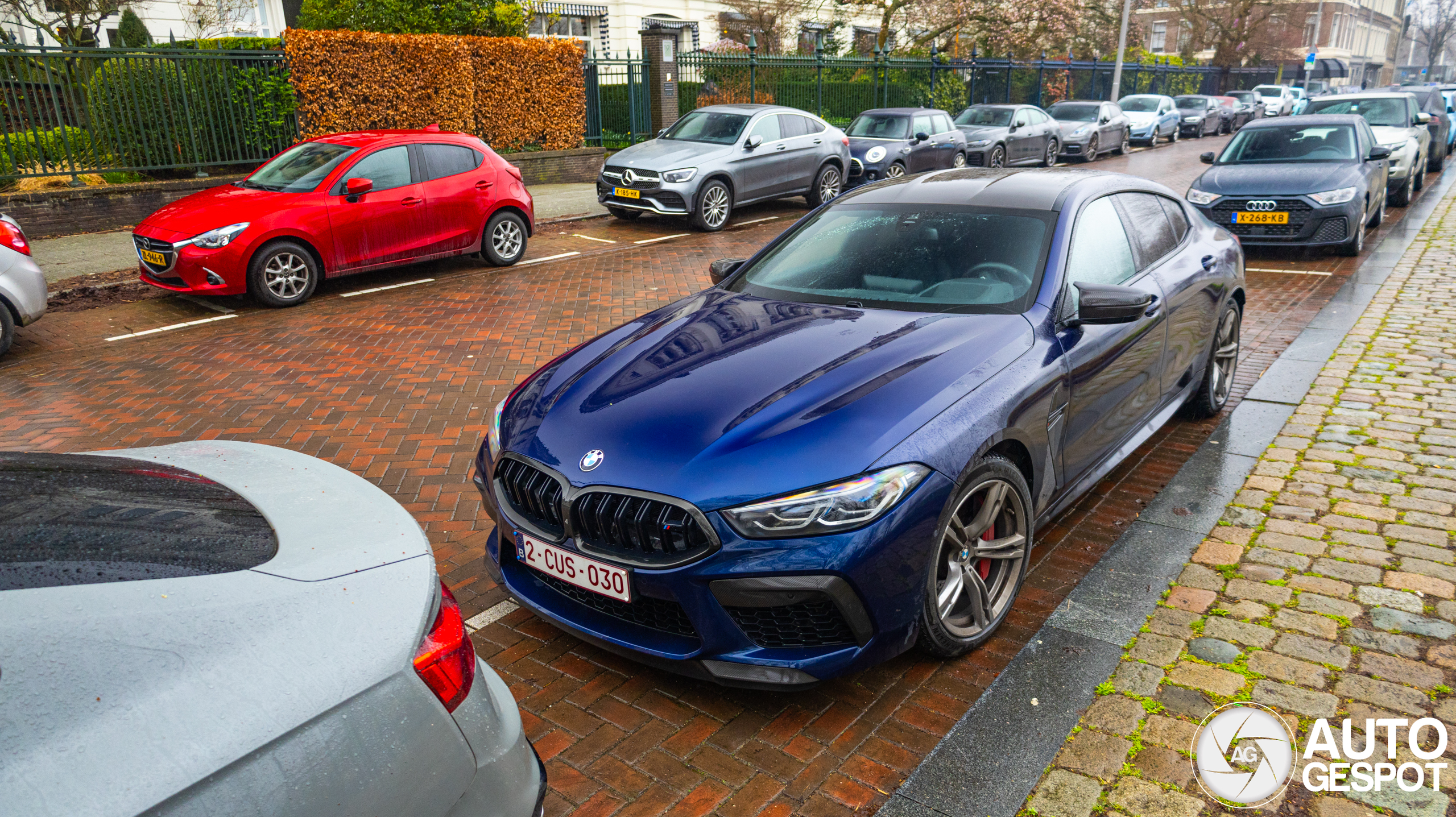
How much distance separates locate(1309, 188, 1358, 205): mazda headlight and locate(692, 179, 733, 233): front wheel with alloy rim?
290 inches

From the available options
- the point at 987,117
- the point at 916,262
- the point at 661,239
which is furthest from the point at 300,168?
the point at 987,117

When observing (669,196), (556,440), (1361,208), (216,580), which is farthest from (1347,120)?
(216,580)

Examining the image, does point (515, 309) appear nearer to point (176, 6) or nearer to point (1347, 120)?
point (1347, 120)

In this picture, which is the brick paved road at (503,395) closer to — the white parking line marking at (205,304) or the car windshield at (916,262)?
the white parking line marking at (205,304)

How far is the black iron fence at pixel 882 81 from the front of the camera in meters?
22.5

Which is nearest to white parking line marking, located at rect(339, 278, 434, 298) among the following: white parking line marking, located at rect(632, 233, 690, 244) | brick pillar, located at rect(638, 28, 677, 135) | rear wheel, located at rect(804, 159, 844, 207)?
white parking line marking, located at rect(632, 233, 690, 244)

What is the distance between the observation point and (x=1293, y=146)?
11.5 metres

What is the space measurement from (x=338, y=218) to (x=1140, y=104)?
2760cm

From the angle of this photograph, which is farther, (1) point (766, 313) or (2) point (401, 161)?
(2) point (401, 161)

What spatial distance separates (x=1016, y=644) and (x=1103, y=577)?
25.9 inches

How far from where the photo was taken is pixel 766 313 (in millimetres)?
4000

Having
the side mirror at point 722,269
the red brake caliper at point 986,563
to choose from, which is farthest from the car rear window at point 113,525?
the side mirror at point 722,269

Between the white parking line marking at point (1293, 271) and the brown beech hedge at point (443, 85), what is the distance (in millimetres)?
12769

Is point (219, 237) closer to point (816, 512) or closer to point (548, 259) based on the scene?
point (548, 259)
